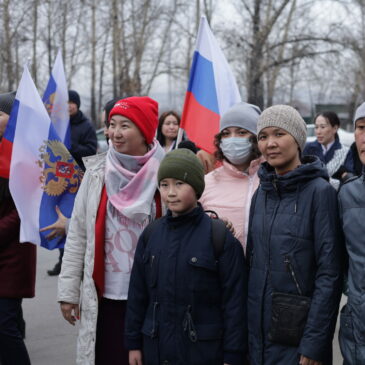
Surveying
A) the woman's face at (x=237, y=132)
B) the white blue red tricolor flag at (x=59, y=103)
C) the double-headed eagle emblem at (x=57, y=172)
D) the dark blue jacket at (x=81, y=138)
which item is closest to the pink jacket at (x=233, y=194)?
the woman's face at (x=237, y=132)

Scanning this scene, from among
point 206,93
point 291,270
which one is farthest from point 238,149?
point 206,93

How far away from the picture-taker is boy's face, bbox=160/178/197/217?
2832 mm

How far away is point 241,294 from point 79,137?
5.19 m

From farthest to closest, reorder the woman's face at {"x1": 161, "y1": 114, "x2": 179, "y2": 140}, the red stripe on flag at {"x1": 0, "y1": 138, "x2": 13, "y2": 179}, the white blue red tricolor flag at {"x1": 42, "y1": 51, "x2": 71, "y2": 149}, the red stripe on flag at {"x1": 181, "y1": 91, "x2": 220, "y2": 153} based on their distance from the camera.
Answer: the woman's face at {"x1": 161, "y1": 114, "x2": 179, "y2": 140} < the white blue red tricolor flag at {"x1": 42, "y1": 51, "x2": 71, "y2": 149} < the red stripe on flag at {"x1": 181, "y1": 91, "x2": 220, "y2": 153} < the red stripe on flag at {"x1": 0, "y1": 138, "x2": 13, "y2": 179}

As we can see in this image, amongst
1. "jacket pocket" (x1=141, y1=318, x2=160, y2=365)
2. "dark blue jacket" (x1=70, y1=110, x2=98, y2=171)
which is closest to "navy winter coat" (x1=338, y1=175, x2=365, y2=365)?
"jacket pocket" (x1=141, y1=318, x2=160, y2=365)

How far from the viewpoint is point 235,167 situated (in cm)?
329

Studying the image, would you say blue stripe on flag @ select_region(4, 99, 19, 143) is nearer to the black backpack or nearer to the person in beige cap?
the black backpack

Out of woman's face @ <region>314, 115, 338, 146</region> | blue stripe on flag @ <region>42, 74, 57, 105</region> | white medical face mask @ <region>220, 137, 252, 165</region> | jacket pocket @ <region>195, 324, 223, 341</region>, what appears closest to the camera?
jacket pocket @ <region>195, 324, 223, 341</region>

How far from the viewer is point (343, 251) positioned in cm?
257

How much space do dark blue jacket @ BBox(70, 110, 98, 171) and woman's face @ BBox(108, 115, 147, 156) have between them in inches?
166

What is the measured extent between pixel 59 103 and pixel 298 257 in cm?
400

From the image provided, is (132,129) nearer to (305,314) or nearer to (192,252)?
(192,252)

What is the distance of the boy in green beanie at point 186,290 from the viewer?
8.85 feet

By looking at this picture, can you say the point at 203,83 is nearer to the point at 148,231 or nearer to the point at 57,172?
the point at 57,172
